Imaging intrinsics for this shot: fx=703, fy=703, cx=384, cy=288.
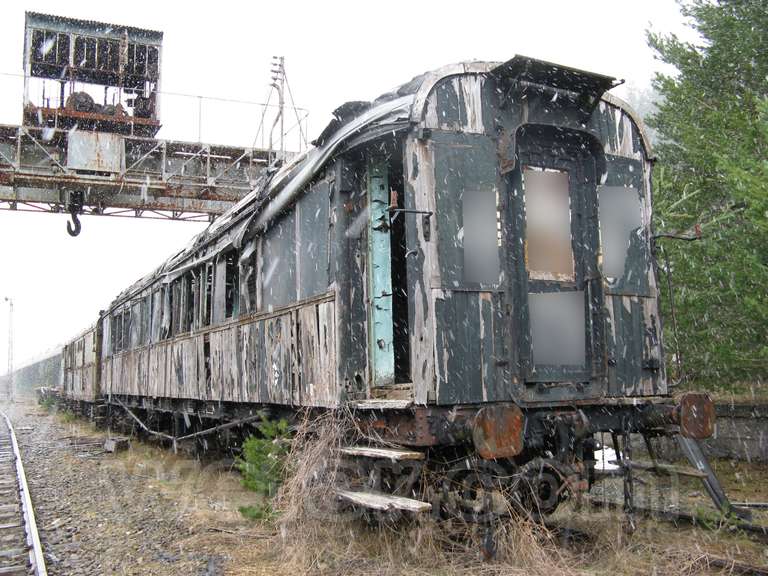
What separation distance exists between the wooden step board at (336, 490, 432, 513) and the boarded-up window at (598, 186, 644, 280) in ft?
8.64

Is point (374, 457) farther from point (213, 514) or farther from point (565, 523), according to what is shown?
point (213, 514)

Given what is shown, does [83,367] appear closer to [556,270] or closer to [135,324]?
[135,324]

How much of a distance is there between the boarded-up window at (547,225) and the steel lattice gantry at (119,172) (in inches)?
595

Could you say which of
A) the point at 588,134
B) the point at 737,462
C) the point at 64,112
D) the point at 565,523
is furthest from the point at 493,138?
the point at 64,112

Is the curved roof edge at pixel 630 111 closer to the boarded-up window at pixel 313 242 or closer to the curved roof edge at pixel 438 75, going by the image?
the curved roof edge at pixel 438 75

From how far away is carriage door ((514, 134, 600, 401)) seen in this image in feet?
18.2

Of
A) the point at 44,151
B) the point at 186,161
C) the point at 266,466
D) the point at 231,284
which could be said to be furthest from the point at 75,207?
the point at 266,466

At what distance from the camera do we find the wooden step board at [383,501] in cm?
450

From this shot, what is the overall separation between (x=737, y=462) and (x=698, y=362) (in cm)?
158

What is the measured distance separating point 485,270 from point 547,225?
81 centimetres

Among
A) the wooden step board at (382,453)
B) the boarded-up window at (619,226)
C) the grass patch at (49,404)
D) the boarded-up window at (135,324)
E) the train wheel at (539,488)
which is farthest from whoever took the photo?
the grass patch at (49,404)

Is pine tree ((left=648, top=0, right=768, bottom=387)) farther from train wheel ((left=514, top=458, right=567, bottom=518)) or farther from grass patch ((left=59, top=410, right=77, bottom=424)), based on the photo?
grass patch ((left=59, top=410, right=77, bottom=424))

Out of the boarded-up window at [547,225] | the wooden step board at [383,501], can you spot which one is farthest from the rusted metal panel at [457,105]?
the wooden step board at [383,501]

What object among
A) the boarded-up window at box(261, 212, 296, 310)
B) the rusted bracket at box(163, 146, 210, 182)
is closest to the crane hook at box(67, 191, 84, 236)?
the rusted bracket at box(163, 146, 210, 182)
